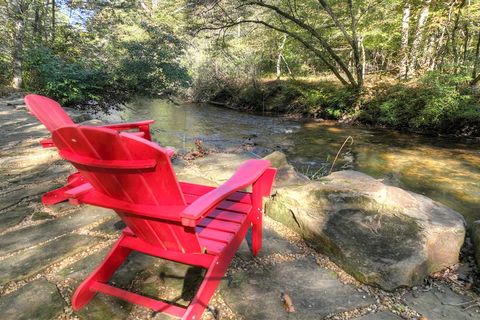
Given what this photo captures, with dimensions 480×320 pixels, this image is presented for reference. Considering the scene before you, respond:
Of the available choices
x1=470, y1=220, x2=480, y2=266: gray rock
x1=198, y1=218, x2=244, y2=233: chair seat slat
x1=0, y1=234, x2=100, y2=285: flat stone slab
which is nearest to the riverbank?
x1=470, y1=220, x2=480, y2=266: gray rock

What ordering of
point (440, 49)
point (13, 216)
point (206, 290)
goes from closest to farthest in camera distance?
point (206, 290), point (13, 216), point (440, 49)

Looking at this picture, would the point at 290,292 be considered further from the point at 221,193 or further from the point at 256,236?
the point at 221,193

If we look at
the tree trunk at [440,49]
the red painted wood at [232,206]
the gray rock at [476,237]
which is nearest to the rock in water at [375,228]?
the gray rock at [476,237]

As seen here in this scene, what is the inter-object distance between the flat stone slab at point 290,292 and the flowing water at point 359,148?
2528mm

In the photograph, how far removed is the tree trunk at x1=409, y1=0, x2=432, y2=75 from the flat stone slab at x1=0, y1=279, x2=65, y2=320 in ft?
38.1

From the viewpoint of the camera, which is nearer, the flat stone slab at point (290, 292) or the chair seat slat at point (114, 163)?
the chair seat slat at point (114, 163)

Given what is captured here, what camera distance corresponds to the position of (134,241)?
1594 millimetres

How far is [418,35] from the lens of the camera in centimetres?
1034

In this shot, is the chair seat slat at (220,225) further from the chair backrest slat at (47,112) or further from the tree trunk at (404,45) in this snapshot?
the tree trunk at (404,45)

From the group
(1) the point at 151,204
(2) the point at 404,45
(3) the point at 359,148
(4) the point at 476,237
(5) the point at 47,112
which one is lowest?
(3) the point at 359,148

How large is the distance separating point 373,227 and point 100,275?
160cm

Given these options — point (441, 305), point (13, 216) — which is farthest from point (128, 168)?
point (13, 216)

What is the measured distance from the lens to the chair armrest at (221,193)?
3.59 ft

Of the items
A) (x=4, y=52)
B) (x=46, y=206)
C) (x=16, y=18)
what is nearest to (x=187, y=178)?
(x=46, y=206)
